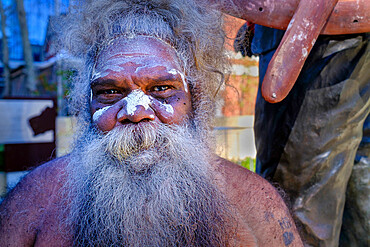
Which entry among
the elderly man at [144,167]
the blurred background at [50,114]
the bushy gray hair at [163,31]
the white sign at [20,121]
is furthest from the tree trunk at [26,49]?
the elderly man at [144,167]

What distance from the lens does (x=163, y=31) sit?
1631mm

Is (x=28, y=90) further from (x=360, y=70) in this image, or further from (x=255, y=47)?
(x=360, y=70)

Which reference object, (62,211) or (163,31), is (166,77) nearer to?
(163,31)

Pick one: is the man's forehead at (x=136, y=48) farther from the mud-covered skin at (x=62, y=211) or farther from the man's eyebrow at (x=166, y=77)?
the mud-covered skin at (x=62, y=211)

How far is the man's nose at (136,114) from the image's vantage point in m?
1.39

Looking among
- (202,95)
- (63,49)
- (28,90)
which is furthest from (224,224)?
(28,90)

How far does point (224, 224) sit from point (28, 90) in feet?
25.9

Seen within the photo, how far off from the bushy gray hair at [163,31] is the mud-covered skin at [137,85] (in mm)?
86

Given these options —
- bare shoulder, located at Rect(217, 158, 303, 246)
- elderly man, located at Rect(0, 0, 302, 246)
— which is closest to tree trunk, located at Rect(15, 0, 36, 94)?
elderly man, located at Rect(0, 0, 302, 246)

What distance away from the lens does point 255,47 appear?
236 cm

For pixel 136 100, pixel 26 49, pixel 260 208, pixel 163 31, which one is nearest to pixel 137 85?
pixel 136 100

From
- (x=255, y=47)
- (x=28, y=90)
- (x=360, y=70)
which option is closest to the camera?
(x=360, y=70)

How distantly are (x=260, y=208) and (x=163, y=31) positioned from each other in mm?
1037

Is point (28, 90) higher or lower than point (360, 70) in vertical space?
lower
